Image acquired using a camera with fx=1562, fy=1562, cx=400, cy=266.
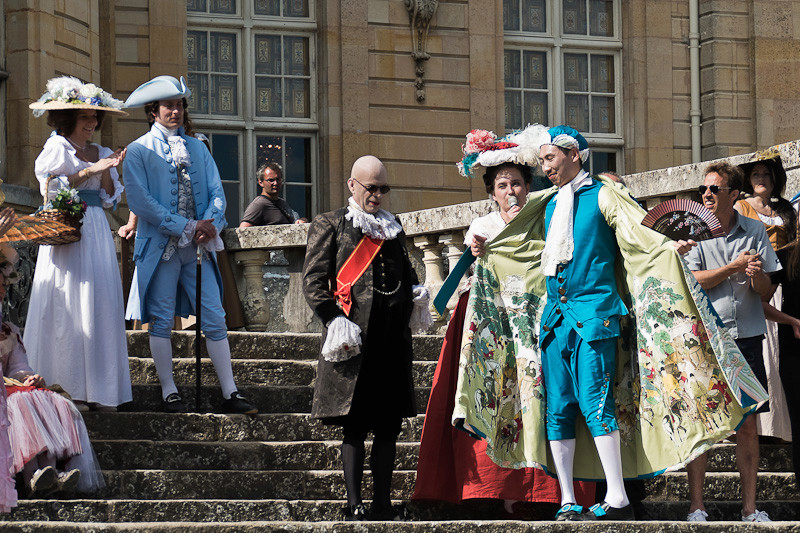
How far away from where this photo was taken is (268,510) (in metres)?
6.57

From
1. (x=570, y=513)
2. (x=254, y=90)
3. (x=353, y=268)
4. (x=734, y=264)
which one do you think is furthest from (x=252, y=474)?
(x=254, y=90)

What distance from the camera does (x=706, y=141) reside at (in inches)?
621

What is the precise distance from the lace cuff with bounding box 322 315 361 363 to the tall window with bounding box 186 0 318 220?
7.73 meters

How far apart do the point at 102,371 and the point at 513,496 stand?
2167 millimetres

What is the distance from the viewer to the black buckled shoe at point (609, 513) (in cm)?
606

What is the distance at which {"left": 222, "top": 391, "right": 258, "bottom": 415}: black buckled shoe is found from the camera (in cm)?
768

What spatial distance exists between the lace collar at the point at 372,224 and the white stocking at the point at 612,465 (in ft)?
4.61

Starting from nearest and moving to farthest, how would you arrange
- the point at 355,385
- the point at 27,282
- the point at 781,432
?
1. the point at 355,385
2. the point at 781,432
3. the point at 27,282

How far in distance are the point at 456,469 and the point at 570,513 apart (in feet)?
2.90

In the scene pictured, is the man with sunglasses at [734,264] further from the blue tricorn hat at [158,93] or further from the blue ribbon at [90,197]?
the blue ribbon at [90,197]

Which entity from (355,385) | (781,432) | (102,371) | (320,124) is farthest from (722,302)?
(320,124)

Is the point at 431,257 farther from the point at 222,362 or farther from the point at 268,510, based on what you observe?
the point at 268,510

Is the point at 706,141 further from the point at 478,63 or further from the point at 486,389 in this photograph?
the point at 486,389

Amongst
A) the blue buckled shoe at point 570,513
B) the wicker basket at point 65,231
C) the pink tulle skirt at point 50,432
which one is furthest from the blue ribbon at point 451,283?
the wicker basket at point 65,231
